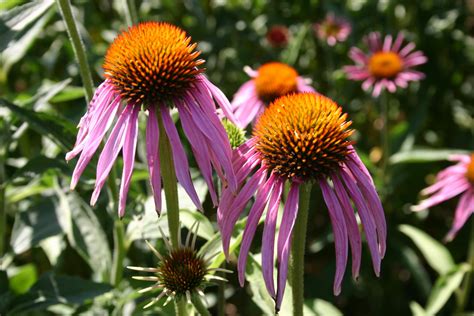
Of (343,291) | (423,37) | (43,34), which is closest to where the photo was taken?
(343,291)

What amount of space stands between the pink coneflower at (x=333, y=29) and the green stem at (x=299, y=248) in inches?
85.6

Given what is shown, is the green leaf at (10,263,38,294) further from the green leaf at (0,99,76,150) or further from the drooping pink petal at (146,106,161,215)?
the drooping pink petal at (146,106,161,215)

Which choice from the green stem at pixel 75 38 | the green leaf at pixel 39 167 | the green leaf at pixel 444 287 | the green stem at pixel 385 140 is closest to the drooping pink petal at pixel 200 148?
the green stem at pixel 75 38

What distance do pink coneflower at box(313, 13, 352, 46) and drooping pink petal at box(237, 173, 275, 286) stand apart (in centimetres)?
218

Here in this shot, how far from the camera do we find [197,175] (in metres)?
1.84

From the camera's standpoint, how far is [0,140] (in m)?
1.93

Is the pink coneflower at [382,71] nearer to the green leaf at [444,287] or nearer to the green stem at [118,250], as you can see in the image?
the green leaf at [444,287]

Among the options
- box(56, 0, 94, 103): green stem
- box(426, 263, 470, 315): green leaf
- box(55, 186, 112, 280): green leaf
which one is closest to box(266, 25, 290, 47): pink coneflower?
box(426, 263, 470, 315): green leaf

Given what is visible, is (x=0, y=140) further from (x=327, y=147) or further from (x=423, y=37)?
(x=423, y=37)

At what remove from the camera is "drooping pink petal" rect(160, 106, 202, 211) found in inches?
43.4

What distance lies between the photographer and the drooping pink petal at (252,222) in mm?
1154

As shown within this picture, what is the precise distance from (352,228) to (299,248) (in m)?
0.12

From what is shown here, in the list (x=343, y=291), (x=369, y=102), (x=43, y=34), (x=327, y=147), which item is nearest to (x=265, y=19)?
(x=369, y=102)

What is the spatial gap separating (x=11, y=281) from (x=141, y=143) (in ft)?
1.96
